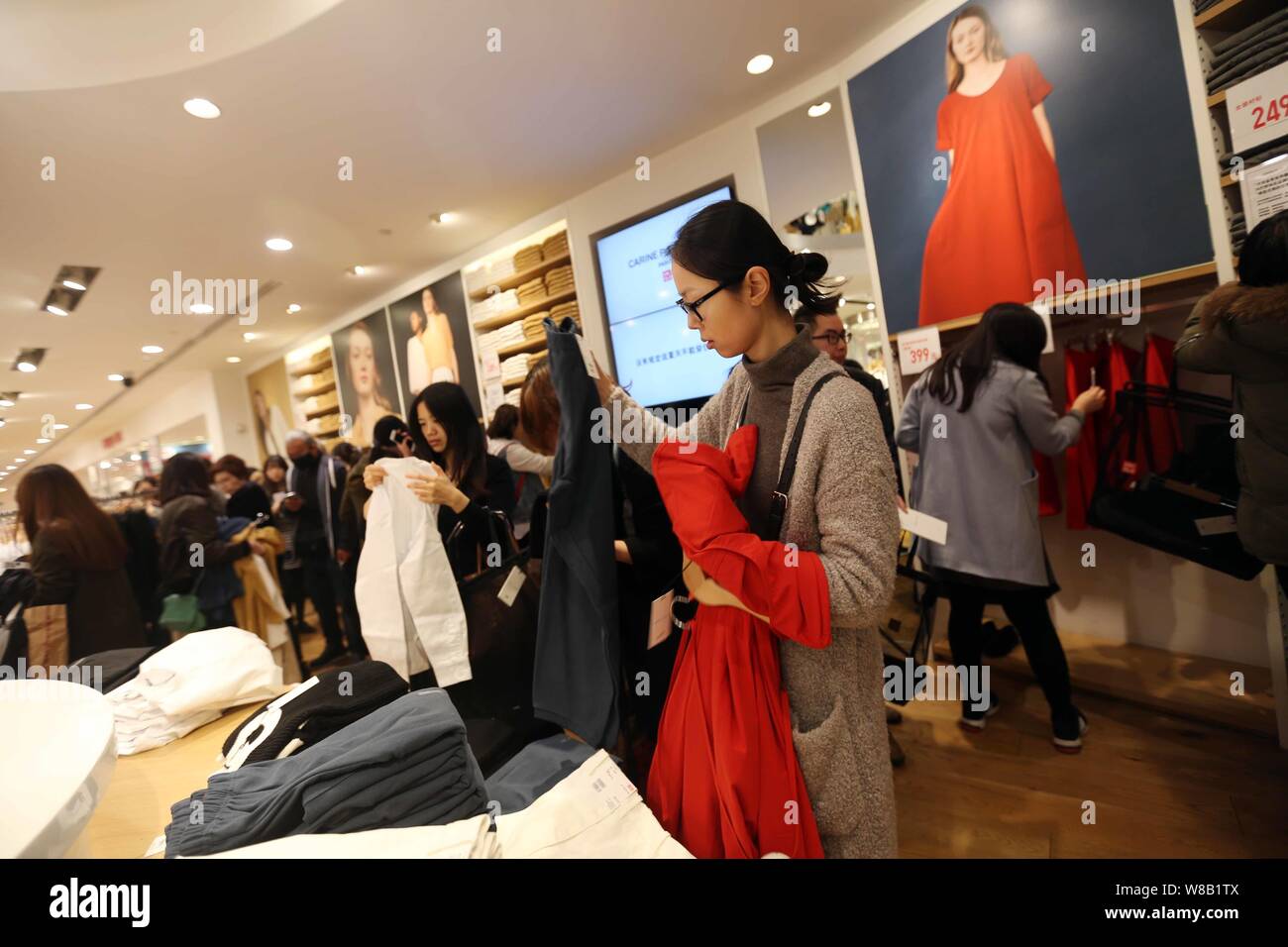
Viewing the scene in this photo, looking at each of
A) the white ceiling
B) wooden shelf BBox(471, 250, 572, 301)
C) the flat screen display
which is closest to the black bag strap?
the white ceiling

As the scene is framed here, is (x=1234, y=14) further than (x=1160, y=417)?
No

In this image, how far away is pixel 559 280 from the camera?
12.9 ft

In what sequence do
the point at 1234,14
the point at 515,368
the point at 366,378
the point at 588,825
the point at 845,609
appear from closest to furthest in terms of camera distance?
the point at 588,825 → the point at 845,609 → the point at 1234,14 → the point at 515,368 → the point at 366,378

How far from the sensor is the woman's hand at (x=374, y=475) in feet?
4.14

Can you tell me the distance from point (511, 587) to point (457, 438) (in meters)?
0.57

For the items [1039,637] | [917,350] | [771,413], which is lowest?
[1039,637]

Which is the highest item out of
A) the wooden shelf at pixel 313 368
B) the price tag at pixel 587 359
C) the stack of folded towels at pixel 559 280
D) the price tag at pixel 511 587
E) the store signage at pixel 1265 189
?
the wooden shelf at pixel 313 368

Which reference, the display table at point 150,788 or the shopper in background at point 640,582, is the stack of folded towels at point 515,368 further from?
the display table at point 150,788

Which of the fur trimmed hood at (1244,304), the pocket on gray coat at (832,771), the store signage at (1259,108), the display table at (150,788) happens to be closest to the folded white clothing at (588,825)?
the pocket on gray coat at (832,771)

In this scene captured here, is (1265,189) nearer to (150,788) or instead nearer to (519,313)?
(150,788)

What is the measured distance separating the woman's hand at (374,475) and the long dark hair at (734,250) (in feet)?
2.90

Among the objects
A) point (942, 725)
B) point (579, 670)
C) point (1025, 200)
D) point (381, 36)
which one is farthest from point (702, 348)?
point (579, 670)

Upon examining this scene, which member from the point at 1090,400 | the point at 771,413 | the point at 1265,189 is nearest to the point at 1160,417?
the point at 1090,400

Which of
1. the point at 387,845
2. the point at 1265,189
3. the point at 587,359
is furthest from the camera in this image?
the point at 1265,189
